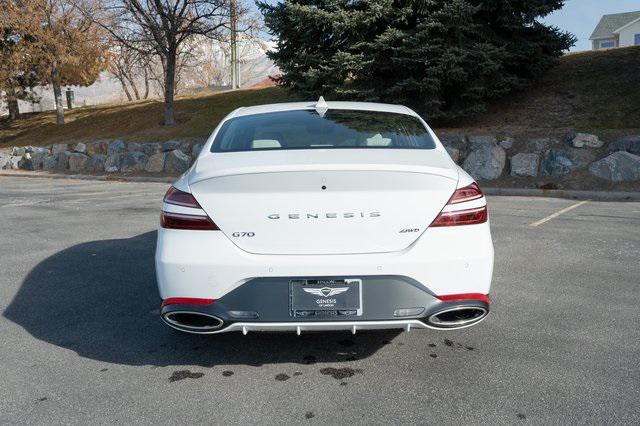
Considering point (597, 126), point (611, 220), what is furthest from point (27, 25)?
point (611, 220)

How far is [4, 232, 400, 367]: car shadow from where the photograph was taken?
3498 millimetres

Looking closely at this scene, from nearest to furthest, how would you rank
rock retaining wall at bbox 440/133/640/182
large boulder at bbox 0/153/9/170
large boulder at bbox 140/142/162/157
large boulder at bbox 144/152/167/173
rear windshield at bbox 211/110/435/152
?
rear windshield at bbox 211/110/435/152
rock retaining wall at bbox 440/133/640/182
large boulder at bbox 144/152/167/173
large boulder at bbox 140/142/162/157
large boulder at bbox 0/153/9/170

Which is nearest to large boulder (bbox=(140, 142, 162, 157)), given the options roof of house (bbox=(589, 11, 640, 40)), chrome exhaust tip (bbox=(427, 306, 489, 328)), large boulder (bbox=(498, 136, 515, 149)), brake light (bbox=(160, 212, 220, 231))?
large boulder (bbox=(498, 136, 515, 149))

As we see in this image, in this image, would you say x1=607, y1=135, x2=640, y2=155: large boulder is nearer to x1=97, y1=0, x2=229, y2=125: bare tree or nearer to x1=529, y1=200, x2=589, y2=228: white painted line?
x1=529, y1=200, x2=589, y2=228: white painted line

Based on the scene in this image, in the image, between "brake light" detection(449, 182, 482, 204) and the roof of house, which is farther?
the roof of house

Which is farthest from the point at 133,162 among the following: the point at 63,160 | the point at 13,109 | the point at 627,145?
the point at 13,109

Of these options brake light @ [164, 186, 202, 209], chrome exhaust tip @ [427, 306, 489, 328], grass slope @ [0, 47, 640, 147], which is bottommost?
chrome exhaust tip @ [427, 306, 489, 328]

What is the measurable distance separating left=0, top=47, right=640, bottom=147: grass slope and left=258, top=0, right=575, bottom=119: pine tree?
2.01 feet

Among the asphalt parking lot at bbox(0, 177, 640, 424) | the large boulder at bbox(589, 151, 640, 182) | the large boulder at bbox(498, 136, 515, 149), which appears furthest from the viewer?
the large boulder at bbox(498, 136, 515, 149)

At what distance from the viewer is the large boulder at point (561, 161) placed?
37.9 feet

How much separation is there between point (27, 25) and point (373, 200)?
83.4 ft

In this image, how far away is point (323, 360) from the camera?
3.41 m

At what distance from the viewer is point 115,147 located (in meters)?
19.3

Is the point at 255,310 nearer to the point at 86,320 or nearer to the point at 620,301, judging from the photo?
the point at 86,320
